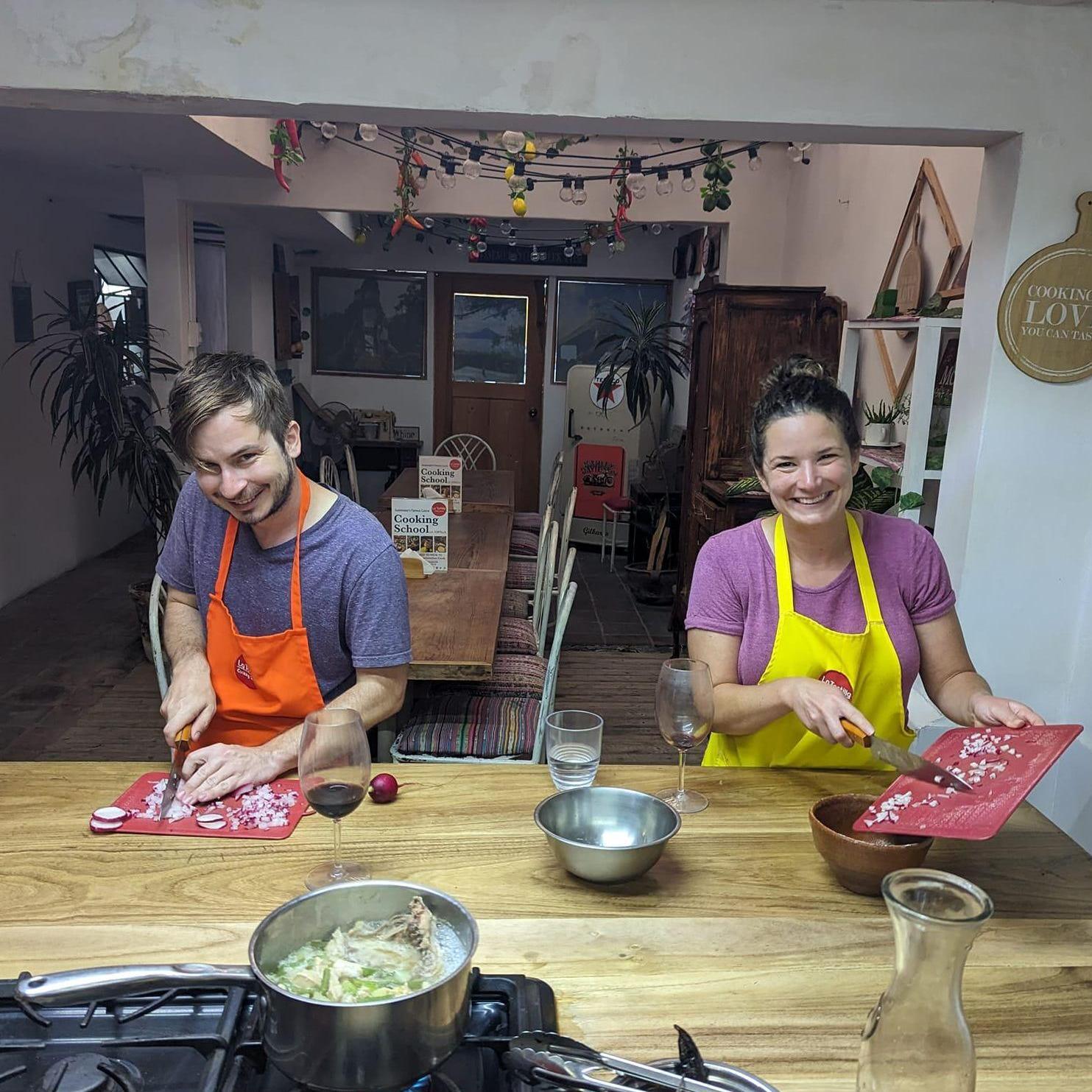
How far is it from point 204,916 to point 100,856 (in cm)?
24

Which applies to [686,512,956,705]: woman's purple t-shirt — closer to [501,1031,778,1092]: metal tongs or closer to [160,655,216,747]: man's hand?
[160,655,216,747]: man's hand

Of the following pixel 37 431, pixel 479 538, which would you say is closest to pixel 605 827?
pixel 479 538

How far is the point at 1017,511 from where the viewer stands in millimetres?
2564

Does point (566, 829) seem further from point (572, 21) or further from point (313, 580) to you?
point (572, 21)

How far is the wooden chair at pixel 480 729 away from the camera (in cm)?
273

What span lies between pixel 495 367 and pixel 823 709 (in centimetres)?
814

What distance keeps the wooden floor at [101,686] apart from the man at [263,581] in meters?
2.09

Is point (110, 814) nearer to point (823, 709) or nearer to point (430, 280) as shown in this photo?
point (823, 709)

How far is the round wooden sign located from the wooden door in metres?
6.94


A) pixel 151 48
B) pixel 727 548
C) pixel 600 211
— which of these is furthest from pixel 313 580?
pixel 600 211

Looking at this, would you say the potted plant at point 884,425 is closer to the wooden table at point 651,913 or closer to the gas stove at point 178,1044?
the wooden table at point 651,913

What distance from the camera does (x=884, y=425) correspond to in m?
3.82

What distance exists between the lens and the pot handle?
A: 857mm

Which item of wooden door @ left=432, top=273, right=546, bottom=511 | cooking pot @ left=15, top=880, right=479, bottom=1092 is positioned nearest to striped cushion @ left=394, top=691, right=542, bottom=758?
cooking pot @ left=15, top=880, right=479, bottom=1092
